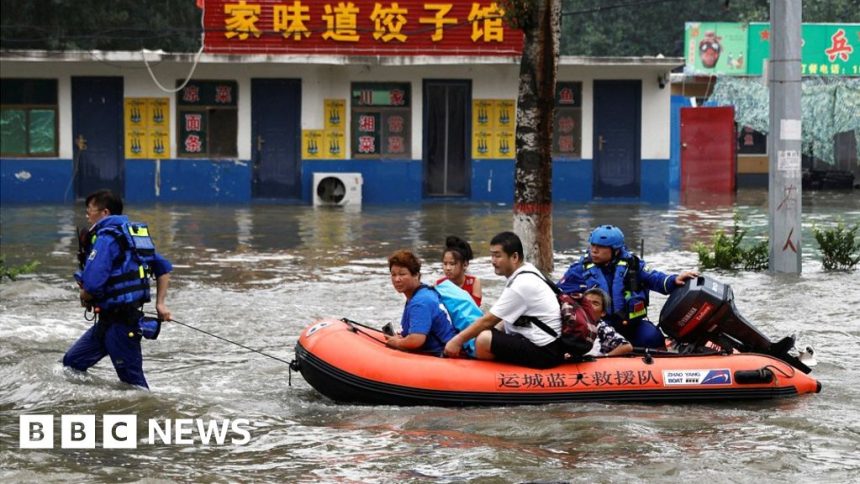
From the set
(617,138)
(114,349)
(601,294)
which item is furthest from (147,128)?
(601,294)

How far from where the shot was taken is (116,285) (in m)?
8.77

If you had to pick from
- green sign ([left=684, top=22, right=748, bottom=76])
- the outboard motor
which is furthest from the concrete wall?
the outboard motor

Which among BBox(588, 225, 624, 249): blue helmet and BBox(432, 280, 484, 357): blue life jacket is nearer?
BBox(432, 280, 484, 357): blue life jacket

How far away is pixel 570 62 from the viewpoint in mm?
26703

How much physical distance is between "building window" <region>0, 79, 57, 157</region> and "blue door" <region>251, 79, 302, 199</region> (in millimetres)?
4189

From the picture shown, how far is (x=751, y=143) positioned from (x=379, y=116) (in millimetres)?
14223

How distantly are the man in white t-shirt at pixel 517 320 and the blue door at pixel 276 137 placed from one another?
19.1 m

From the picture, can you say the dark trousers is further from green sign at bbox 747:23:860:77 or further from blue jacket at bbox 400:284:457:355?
green sign at bbox 747:23:860:77

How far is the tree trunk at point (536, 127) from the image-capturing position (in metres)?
14.8

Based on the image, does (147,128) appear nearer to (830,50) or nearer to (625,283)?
(830,50)

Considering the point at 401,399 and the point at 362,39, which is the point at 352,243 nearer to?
the point at 362,39

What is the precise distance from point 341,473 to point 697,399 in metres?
2.83

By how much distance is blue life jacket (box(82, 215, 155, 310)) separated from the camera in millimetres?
8758

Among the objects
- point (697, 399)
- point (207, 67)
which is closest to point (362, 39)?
point (207, 67)
